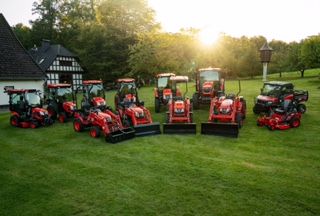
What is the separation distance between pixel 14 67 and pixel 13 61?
1.96 ft

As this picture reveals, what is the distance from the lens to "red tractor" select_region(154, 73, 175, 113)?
16906 millimetres

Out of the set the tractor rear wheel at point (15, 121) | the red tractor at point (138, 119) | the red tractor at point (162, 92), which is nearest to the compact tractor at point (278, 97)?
the red tractor at point (162, 92)

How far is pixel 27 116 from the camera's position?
1510 centimetres

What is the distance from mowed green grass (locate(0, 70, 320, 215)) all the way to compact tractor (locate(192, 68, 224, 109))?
15.5ft

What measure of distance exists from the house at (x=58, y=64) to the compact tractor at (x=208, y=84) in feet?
76.1

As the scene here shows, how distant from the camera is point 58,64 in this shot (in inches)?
1497

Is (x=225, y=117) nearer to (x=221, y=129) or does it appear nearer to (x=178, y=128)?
(x=221, y=129)

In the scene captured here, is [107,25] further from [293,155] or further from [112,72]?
[293,155]

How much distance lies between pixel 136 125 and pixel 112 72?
26.2 metres

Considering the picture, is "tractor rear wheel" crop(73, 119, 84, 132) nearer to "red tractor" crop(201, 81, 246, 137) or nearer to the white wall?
"red tractor" crop(201, 81, 246, 137)

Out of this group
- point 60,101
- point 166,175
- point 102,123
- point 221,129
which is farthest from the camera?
point 60,101

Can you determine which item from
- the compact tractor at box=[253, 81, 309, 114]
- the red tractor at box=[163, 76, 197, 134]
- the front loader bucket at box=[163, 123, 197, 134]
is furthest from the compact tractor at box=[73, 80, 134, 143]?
the compact tractor at box=[253, 81, 309, 114]

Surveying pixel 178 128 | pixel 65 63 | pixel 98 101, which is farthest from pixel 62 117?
pixel 65 63

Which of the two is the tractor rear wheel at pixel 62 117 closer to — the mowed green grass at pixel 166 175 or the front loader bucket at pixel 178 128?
the mowed green grass at pixel 166 175
